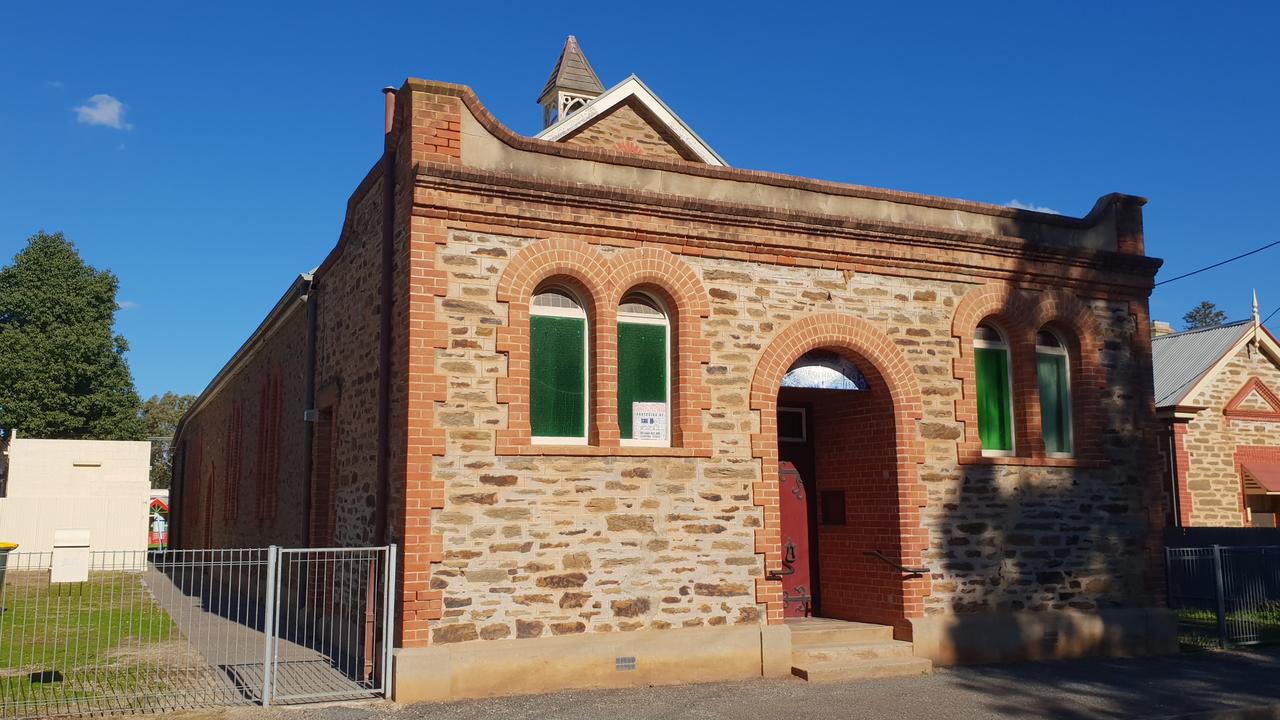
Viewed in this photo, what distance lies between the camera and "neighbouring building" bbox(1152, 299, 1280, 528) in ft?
69.4

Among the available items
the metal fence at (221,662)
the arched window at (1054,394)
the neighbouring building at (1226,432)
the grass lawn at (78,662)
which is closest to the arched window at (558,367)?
the metal fence at (221,662)

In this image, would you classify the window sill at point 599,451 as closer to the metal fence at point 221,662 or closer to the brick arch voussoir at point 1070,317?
the metal fence at point 221,662

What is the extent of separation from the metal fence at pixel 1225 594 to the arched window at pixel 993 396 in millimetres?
2703

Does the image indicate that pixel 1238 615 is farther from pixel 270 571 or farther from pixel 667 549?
pixel 270 571

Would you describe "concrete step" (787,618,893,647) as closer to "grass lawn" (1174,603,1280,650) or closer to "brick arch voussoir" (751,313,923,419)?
"brick arch voussoir" (751,313,923,419)

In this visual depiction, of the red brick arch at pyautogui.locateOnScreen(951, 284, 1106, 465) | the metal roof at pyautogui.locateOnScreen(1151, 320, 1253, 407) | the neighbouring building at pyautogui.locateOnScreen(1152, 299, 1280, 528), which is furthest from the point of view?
the metal roof at pyautogui.locateOnScreen(1151, 320, 1253, 407)

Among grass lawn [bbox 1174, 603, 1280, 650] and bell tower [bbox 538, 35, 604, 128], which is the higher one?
bell tower [bbox 538, 35, 604, 128]

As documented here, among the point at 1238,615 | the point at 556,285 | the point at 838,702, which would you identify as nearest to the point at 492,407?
the point at 556,285

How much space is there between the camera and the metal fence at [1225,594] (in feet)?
42.5

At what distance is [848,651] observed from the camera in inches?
418

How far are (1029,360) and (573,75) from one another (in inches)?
875

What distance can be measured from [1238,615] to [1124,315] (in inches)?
169

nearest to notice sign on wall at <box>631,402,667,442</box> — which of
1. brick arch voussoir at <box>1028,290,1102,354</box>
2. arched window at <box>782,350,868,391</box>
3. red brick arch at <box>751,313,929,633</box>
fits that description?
red brick arch at <box>751,313,929,633</box>

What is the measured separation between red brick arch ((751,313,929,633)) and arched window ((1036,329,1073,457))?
2.18 metres
